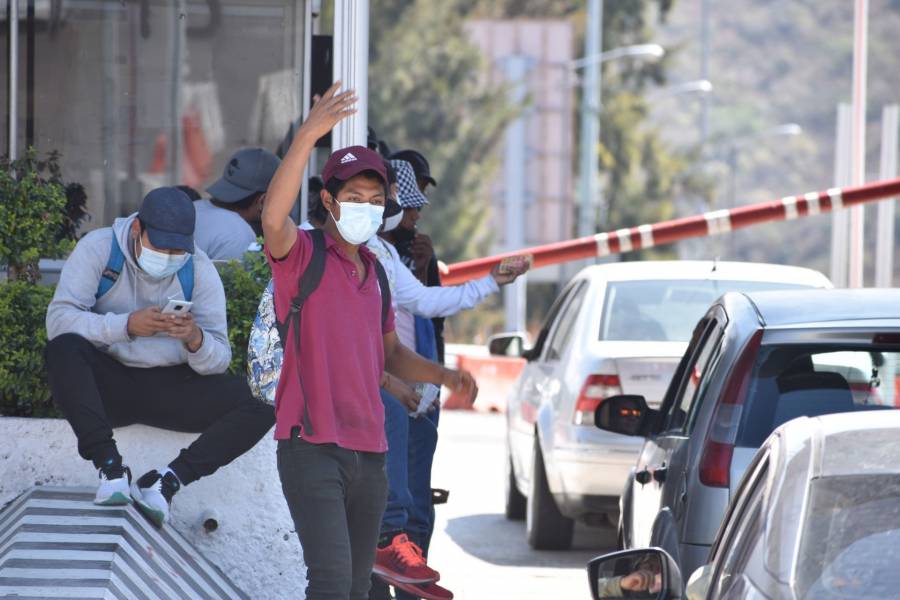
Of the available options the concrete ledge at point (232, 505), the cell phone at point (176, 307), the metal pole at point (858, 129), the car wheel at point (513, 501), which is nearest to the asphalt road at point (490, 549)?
the car wheel at point (513, 501)

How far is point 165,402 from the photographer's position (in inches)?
287

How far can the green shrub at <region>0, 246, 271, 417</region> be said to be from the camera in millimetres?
7508

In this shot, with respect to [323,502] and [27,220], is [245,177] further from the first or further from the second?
[323,502]

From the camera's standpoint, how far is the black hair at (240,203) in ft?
27.3

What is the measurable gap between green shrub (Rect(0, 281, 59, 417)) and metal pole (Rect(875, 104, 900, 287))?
52.1ft

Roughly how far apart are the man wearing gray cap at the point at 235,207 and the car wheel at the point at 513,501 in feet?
14.1

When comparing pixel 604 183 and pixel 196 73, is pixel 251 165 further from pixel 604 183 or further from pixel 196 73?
pixel 604 183

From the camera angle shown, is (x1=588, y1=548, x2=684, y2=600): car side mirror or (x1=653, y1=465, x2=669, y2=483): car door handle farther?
(x1=653, y1=465, x2=669, y2=483): car door handle

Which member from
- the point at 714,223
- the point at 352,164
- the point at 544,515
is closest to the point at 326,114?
the point at 352,164

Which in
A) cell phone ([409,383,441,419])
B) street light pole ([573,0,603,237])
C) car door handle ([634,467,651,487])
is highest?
street light pole ([573,0,603,237])

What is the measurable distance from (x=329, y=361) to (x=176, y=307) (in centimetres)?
144

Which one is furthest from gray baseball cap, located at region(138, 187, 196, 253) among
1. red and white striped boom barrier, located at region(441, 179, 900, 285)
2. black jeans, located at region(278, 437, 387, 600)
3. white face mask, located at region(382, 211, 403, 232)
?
red and white striped boom barrier, located at region(441, 179, 900, 285)

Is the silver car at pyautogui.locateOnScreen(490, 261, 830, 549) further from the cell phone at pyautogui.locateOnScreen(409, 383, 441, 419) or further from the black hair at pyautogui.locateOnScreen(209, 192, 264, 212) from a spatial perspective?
the black hair at pyautogui.locateOnScreen(209, 192, 264, 212)

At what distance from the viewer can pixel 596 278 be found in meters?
11.0
